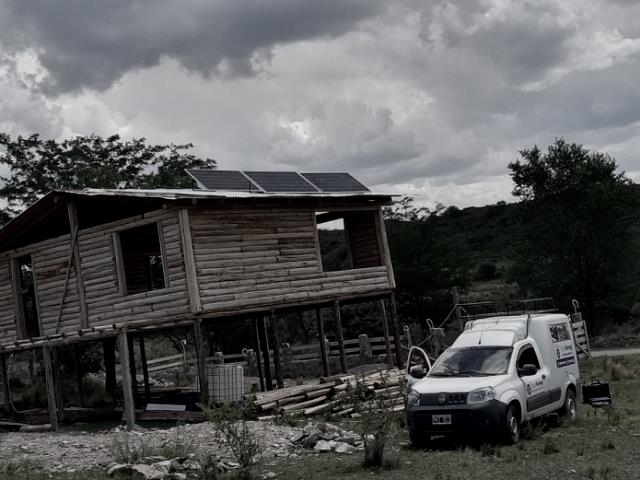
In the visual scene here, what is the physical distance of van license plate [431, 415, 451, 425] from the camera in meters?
13.6

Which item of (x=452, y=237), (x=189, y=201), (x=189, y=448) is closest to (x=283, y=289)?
(x=189, y=201)

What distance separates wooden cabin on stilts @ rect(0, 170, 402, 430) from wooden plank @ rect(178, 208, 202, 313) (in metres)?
0.03

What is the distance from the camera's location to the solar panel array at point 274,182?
2447 centimetres

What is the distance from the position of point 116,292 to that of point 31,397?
9.89m

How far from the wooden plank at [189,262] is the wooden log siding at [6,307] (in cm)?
912

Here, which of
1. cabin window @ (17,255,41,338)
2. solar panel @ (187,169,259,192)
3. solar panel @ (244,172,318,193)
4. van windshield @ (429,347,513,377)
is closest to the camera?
van windshield @ (429,347,513,377)

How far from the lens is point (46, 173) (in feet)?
142

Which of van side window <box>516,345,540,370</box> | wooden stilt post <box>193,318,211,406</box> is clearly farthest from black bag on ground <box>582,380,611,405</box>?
wooden stilt post <box>193,318,211,406</box>

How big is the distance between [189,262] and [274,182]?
17.1ft

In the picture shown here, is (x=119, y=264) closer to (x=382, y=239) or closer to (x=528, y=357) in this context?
(x=382, y=239)

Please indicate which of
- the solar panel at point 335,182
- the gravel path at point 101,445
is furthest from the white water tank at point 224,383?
the solar panel at point 335,182

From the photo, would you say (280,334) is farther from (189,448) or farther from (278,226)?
(189,448)

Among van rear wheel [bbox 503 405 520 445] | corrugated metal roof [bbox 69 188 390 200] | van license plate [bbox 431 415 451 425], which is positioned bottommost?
van rear wheel [bbox 503 405 520 445]

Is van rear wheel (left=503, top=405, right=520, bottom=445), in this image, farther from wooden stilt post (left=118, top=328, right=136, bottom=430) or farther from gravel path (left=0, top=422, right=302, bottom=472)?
wooden stilt post (left=118, top=328, right=136, bottom=430)
